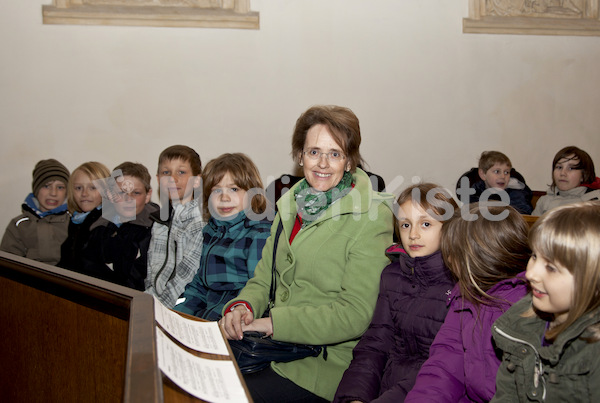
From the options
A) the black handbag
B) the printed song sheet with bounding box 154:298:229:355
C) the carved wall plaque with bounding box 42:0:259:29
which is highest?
the carved wall plaque with bounding box 42:0:259:29

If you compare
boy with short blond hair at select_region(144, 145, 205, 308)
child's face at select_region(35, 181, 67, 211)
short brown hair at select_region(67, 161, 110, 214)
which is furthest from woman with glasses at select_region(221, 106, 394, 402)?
child's face at select_region(35, 181, 67, 211)

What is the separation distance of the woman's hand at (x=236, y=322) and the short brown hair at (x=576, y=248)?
117 centimetres

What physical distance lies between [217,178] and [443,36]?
162 inches

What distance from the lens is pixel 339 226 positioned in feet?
7.33

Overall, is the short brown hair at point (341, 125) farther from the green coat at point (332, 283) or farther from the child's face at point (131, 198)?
the child's face at point (131, 198)

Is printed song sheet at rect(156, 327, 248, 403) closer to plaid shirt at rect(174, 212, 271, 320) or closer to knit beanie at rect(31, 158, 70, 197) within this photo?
plaid shirt at rect(174, 212, 271, 320)

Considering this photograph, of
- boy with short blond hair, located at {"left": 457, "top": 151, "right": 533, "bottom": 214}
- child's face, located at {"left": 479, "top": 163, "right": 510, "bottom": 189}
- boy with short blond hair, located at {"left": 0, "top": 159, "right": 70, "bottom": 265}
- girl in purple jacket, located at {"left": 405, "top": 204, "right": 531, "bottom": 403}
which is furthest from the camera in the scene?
child's face, located at {"left": 479, "top": 163, "right": 510, "bottom": 189}

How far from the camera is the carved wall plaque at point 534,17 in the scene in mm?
6121

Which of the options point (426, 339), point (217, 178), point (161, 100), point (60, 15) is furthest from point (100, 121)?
point (426, 339)

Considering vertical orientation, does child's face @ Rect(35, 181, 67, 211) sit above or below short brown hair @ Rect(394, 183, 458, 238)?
below

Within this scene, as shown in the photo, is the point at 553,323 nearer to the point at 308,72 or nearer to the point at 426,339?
the point at 426,339

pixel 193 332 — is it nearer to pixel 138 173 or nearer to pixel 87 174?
pixel 138 173

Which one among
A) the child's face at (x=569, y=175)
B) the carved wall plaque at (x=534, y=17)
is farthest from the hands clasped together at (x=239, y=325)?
the carved wall plaque at (x=534, y=17)

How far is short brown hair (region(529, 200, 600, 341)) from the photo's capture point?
1236mm
